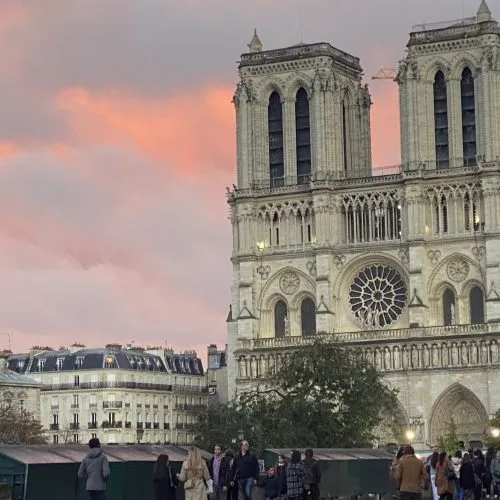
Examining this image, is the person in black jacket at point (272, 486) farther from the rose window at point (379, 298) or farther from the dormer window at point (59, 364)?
the dormer window at point (59, 364)

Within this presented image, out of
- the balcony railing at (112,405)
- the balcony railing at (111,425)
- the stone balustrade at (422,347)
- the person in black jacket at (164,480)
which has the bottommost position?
the person in black jacket at (164,480)

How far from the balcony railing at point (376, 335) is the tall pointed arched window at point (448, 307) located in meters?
0.96

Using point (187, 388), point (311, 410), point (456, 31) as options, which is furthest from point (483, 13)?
point (187, 388)

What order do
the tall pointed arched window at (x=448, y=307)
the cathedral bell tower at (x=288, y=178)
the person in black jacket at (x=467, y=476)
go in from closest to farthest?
the person in black jacket at (x=467, y=476) < the tall pointed arched window at (x=448, y=307) < the cathedral bell tower at (x=288, y=178)

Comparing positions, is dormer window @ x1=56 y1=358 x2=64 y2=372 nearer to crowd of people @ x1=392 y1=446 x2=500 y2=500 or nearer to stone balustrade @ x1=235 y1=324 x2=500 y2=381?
stone balustrade @ x1=235 y1=324 x2=500 y2=381

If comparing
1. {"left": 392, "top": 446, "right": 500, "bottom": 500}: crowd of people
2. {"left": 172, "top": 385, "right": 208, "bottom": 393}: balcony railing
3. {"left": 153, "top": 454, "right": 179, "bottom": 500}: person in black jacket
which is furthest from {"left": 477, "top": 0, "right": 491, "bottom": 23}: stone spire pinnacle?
{"left": 153, "top": 454, "right": 179, "bottom": 500}: person in black jacket

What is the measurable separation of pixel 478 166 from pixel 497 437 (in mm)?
15357

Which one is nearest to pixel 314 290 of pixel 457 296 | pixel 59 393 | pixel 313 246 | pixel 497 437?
pixel 313 246

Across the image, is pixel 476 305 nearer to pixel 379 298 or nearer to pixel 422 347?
pixel 422 347

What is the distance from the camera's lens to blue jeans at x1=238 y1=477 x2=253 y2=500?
1553 inches

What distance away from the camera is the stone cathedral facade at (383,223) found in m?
89.3

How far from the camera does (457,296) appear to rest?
89938 millimetres

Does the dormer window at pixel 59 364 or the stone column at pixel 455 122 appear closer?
the stone column at pixel 455 122

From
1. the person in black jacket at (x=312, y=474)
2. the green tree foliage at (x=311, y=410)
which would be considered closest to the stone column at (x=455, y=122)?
the green tree foliage at (x=311, y=410)
